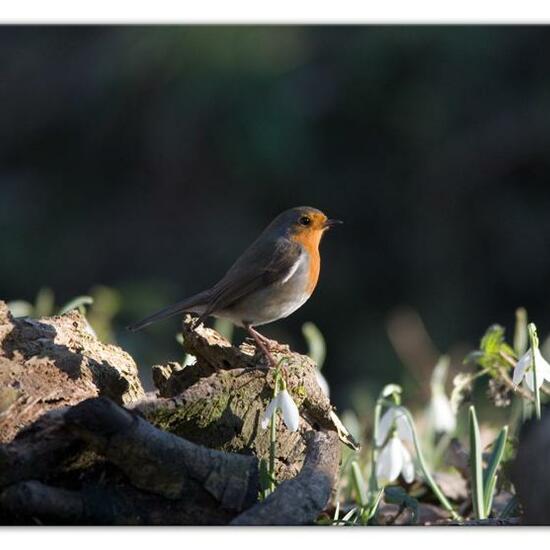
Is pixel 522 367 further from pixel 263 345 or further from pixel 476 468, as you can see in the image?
pixel 263 345

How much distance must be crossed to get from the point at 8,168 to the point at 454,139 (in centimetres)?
216

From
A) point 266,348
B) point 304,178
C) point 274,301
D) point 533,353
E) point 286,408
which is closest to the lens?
point 286,408

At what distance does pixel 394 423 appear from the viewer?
243 centimetres

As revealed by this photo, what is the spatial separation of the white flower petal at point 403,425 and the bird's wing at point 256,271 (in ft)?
1.26

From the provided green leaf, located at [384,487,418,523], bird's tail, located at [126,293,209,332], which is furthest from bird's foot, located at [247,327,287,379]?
green leaf, located at [384,487,418,523]

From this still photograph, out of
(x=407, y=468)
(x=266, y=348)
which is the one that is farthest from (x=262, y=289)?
(x=407, y=468)

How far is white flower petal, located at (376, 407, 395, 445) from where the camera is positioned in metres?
2.42

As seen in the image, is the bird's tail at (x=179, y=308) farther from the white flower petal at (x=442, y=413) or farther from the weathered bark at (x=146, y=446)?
the white flower petal at (x=442, y=413)

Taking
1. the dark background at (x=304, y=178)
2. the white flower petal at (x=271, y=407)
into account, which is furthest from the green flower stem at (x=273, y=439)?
the dark background at (x=304, y=178)

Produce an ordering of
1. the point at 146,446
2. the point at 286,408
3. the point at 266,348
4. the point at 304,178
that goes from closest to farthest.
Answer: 1. the point at 146,446
2. the point at 286,408
3. the point at 266,348
4. the point at 304,178

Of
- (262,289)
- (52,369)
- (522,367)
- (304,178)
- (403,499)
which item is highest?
(304,178)

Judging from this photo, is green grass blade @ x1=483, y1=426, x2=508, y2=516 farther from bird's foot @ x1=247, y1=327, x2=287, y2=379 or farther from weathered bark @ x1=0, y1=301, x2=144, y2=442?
weathered bark @ x1=0, y1=301, x2=144, y2=442

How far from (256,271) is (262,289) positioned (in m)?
0.05

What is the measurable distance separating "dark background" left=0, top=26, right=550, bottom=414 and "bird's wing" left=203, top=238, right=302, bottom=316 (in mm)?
2608
